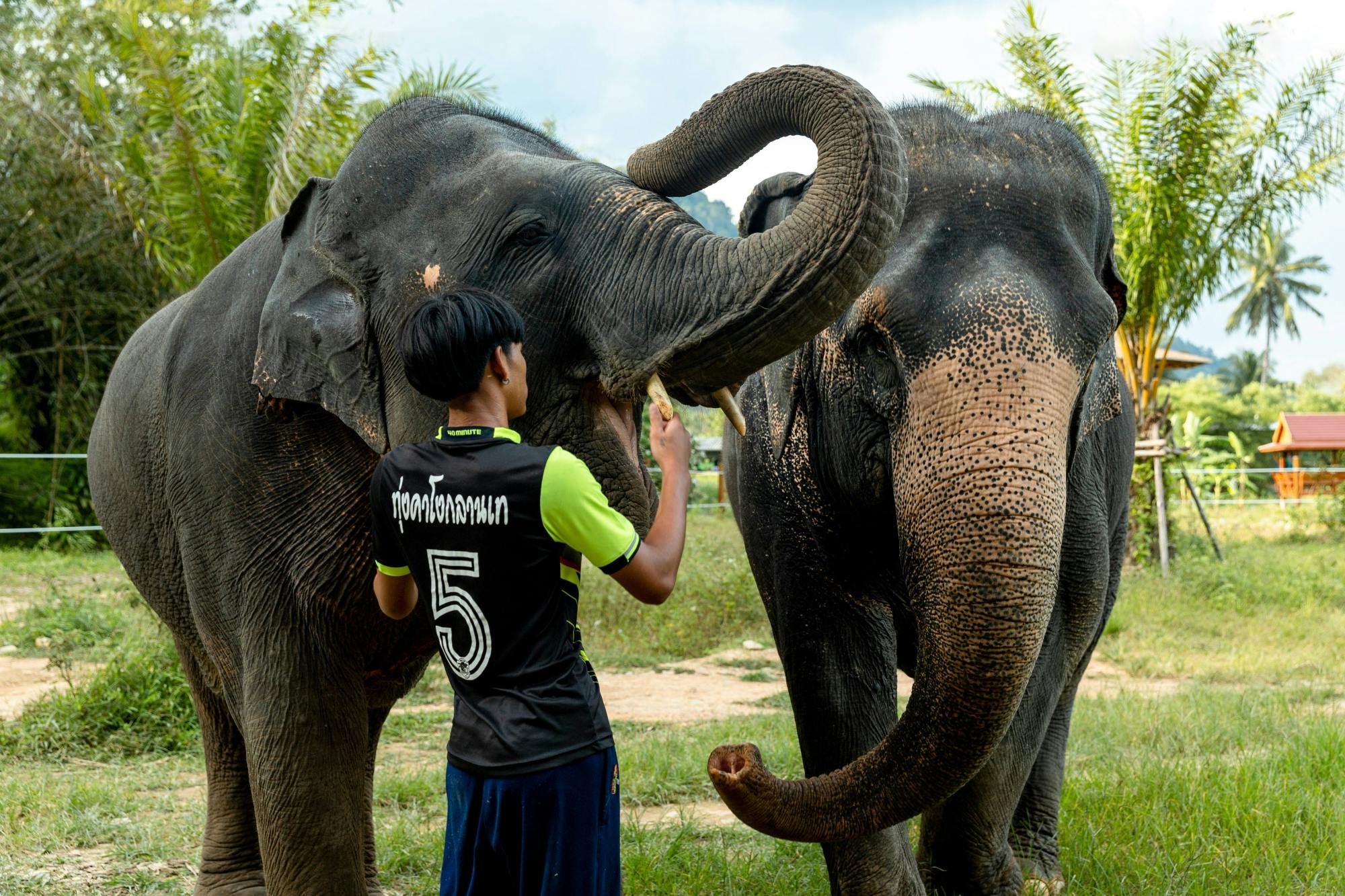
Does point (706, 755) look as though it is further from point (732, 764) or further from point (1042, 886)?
point (732, 764)

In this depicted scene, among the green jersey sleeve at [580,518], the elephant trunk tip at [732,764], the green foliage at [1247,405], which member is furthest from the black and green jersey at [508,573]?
the green foliage at [1247,405]

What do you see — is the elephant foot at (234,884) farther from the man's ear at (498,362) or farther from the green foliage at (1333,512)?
the green foliage at (1333,512)

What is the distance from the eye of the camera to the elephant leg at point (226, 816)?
12.1 feet

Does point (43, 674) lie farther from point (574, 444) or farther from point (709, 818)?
point (574, 444)

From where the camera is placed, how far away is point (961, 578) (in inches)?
100

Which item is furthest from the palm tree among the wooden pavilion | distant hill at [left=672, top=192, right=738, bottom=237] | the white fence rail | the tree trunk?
distant hill at [left=672, top=192, right=738, bottom=237]

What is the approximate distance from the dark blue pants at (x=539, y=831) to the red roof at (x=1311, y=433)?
3583cm

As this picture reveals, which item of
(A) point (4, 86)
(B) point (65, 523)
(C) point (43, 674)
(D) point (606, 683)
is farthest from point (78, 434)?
(D) point (606, 683)

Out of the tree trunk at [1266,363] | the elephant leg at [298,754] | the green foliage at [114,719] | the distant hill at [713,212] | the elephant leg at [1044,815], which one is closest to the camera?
the elephant leg at [298,754]

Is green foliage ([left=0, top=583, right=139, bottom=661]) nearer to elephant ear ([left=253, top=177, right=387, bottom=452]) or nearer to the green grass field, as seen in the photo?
the green grass field

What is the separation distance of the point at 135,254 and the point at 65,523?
342 cm

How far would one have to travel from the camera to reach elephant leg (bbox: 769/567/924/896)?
3.24 meters

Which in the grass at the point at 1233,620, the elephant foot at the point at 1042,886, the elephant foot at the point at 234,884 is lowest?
the grass at the point at 1233,620

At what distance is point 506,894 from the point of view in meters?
2.11
